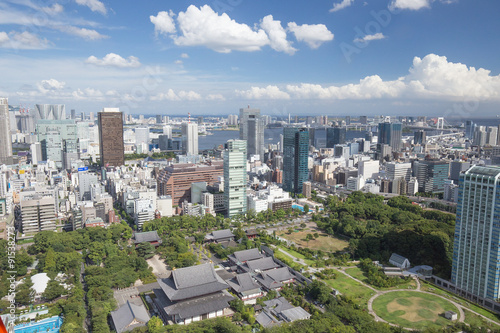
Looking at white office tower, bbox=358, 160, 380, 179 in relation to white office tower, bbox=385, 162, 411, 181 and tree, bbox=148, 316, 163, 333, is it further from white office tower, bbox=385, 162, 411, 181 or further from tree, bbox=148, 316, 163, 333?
tree, bbox=148, 316, 163, 333

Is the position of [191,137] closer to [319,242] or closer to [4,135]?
[4,135]

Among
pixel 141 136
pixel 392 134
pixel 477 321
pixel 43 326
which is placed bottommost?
pixel 43 326

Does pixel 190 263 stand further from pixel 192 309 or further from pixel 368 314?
pixel 368 314

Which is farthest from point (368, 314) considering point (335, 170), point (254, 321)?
point (335, 170)

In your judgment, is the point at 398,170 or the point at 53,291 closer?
the point at 53,291

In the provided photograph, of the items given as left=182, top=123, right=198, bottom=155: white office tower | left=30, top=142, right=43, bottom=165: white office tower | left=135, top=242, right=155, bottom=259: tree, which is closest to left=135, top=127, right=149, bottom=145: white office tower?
left=182, top=123, right=198, bottom=155: white office tower

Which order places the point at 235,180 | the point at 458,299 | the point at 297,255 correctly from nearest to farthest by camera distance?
the point at 458,299
the point at 297,255
the point at 235,180

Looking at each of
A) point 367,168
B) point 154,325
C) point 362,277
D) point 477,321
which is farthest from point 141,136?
point 477,321
